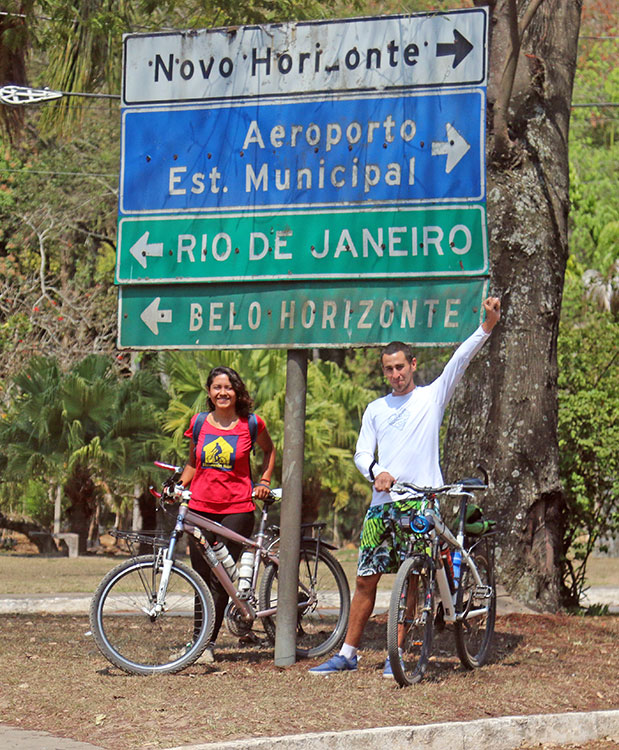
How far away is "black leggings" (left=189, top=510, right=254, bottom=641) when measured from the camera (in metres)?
8.17

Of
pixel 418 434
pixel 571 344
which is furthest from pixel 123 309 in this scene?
pixel 571 344

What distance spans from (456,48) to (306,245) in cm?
152

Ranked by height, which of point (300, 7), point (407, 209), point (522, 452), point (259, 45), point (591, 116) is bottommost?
point (522, 452)

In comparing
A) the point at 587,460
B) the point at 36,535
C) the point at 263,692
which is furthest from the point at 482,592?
the point at 36,535

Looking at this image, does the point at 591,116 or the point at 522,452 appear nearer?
the point at 522,452

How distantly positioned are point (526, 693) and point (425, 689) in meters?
0.57

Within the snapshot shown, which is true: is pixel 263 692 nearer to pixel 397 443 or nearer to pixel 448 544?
pixel 448 544

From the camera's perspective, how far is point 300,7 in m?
12.8

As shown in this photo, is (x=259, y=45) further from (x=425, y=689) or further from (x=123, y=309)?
(x=425, y=689)

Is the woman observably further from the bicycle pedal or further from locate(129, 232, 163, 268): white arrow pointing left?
the bicycle pedal

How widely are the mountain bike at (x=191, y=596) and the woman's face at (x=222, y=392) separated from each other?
22.6 inches

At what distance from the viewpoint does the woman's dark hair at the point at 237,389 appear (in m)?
8.25

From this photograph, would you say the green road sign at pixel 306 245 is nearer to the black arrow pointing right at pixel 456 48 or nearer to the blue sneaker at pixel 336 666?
the black arrow pointing right at pixel 456 48

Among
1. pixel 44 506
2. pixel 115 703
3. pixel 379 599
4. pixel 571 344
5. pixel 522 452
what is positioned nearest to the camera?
pixel 115 703
